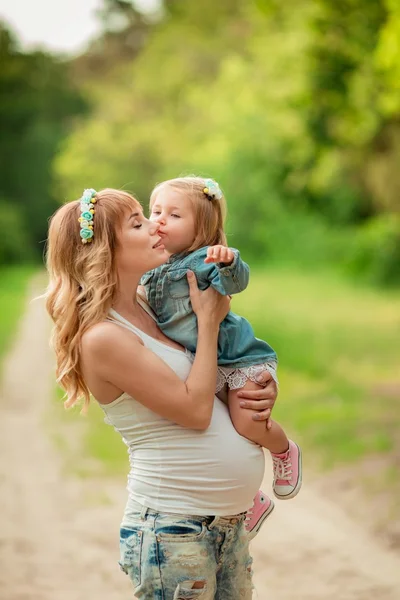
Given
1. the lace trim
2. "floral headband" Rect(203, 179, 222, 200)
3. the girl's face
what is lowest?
the lace trim

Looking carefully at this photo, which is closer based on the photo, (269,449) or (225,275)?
(225,275)

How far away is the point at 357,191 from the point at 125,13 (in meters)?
28.9

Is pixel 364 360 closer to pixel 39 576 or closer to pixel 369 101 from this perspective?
pixel 369 101

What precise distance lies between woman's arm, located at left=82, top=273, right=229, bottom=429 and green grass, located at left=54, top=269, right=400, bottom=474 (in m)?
4.79

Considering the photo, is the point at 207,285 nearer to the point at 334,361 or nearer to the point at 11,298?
the point at 334,361

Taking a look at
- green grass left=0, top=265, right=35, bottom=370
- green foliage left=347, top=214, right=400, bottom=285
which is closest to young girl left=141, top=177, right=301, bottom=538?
green grass left=0, top=265, right=35, bottom=370

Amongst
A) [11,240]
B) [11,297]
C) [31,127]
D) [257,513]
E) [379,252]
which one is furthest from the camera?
[31,127]

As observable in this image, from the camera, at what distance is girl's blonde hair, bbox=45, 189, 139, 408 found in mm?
2555

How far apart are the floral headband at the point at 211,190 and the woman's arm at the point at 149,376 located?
0.58m

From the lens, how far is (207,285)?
2.71 m

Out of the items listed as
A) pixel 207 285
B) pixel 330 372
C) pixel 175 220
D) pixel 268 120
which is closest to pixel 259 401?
pixel 207 285

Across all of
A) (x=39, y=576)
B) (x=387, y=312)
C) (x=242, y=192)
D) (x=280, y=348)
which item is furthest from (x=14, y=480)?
(x=242, y=192)

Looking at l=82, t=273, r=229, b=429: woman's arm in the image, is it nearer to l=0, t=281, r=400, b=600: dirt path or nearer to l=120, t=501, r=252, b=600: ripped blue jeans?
l=120, t=501, r=252, b=600: ripped blue jeans

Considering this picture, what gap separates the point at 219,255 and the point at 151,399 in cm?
45
